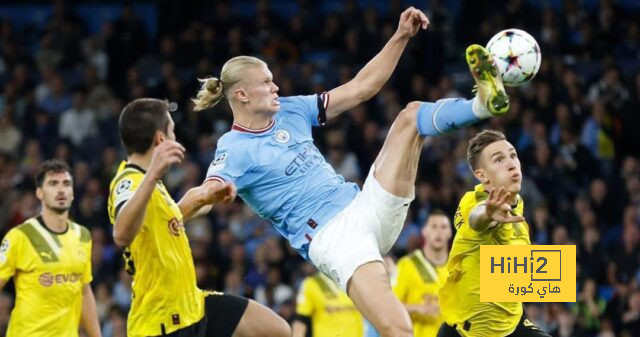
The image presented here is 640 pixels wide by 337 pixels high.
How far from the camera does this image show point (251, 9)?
19.7m

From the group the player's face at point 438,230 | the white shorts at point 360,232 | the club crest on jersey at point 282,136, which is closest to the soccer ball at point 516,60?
the white shorts at point 360,232

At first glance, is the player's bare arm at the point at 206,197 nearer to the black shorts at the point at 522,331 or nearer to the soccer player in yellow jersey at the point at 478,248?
the soccer player in yellow jersey at the point at 478,248

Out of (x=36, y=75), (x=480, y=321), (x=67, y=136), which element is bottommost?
(x=480, y=321)

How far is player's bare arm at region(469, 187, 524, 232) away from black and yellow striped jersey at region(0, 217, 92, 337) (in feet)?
11.9

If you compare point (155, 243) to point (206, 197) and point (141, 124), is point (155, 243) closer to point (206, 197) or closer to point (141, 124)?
point (206, 197)

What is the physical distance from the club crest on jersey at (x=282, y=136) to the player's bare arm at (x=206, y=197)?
2.27ft

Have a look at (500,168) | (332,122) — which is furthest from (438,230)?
(332,122)

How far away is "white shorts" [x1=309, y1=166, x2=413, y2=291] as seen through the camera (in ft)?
23.8

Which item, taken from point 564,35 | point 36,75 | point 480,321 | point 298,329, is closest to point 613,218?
point 564,35

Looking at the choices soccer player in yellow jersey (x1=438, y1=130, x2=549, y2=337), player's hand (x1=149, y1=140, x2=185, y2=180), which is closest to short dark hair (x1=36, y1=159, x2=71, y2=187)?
soccer player in yellow jersey (x1=438, y1=130, x2=549, y2=337)

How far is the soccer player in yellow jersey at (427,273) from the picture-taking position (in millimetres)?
10594

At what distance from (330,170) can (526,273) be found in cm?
162

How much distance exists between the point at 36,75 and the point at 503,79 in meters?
12.7

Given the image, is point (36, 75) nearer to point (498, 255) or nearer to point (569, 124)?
point (569, 124)
